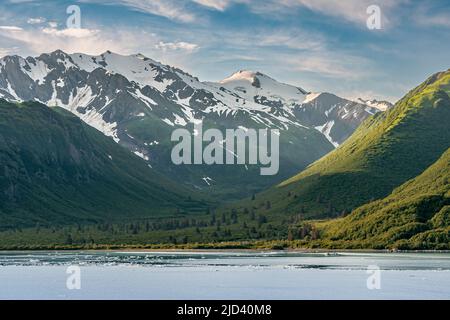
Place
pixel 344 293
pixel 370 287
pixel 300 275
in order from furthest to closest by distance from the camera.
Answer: pixel 300 275
pixel 370 287
pixel 344 293

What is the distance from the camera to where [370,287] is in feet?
496

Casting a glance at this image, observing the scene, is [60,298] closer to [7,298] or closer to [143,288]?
[7,298]

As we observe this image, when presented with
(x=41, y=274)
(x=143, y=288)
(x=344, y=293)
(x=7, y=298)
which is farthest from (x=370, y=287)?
(x=41, y=274)

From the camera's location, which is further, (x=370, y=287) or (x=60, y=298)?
(x=370, y=287)
